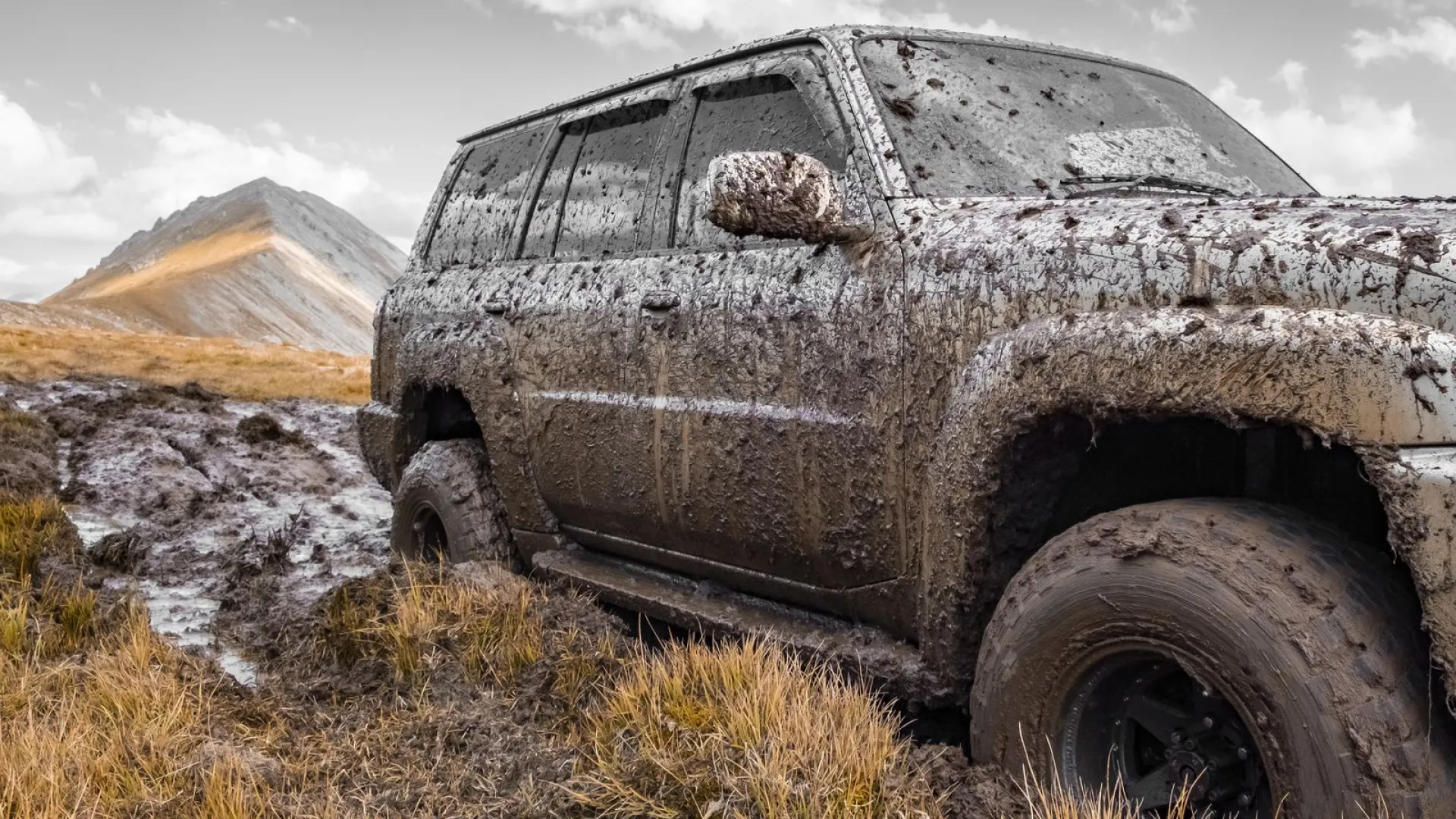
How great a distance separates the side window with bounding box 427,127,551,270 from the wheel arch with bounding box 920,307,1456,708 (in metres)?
2.51

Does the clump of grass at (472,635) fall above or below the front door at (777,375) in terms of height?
below

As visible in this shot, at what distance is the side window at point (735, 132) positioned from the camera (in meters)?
3.68

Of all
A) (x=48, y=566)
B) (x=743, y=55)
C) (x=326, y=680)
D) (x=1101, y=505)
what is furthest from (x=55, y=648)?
(x=1101, y=505)

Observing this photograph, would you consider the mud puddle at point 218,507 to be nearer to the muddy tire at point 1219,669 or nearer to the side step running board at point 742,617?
the side step running board at point 742,617

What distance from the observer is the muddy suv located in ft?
7.52

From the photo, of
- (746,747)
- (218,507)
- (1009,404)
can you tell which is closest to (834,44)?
(1009,404)

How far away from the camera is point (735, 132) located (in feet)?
12.9

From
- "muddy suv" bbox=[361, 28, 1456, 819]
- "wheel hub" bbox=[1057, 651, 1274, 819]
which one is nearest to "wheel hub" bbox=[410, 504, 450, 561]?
"muddy suv" bbox=[361, 28, 1456, 819]

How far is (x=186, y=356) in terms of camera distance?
2634 cm

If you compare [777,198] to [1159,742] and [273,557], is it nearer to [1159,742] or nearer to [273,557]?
[1159,742]

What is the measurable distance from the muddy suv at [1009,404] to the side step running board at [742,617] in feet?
0.04

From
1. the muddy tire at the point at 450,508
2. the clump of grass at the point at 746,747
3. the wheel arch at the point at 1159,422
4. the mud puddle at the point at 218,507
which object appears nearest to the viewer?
the wheel arch at the point at 1159,422

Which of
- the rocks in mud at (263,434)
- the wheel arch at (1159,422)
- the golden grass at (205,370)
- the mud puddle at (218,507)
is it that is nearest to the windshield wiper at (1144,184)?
the wheel arch at (1159,422)

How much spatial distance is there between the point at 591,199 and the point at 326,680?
173 centimetres
